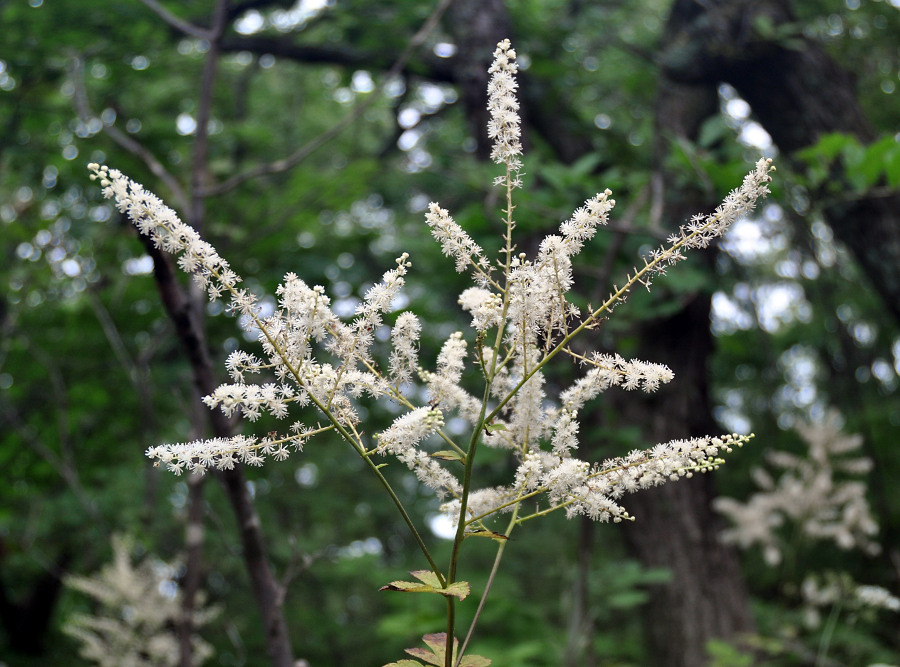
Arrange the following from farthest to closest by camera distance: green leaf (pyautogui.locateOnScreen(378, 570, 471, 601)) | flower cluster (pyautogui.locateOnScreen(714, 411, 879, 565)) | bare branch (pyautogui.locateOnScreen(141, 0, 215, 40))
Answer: flower cluster (pyautogui.locateOnScreen(714, 411, 879, 565)) < bare branch (pyautogui.locateOnScreen(141, 0, 215, 40)) < green leaf (pyautogui.locateOnScreen(378, 570, 471, 601))

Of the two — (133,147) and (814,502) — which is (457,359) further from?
(814,502)

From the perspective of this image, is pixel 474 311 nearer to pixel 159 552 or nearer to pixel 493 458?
pixel 493 458

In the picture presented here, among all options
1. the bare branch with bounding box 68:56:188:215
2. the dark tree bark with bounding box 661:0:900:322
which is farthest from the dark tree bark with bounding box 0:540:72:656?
the dark tree bark with bounding box 661:0:900:322

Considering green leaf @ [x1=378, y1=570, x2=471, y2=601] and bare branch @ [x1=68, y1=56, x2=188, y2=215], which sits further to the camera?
bare branch @ [x1=68, y1=56, x2=188, y2=215]

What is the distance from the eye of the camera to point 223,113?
10.5m

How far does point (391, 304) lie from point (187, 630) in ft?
5.32

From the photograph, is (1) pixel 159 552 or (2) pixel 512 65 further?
(1) pixel 159 552

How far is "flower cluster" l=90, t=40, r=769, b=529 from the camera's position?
110cm

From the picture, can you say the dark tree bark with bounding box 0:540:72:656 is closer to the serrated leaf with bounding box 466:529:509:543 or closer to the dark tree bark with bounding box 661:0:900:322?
the dark tree bark with bounding box 661:0:900:322

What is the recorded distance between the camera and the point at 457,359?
1.32 metres

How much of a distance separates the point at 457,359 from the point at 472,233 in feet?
10.1

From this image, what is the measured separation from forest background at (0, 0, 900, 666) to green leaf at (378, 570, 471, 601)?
1.52 meters

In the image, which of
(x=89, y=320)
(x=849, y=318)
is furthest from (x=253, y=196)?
(x=849, y=318)

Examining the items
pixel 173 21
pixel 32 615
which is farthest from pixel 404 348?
pixel 32 615
